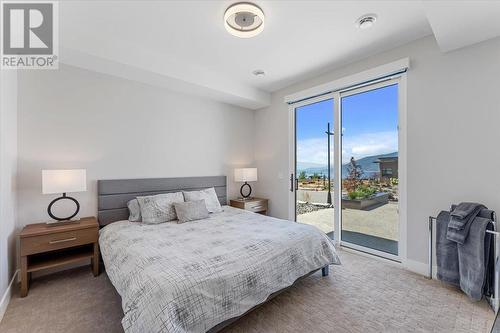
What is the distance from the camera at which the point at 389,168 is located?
307 centimetres

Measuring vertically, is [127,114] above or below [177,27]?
below

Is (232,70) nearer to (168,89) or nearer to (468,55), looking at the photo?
(168,89)

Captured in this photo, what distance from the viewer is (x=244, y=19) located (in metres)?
2.25

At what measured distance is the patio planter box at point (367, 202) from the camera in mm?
3166

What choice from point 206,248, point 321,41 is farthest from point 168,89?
point 206,248

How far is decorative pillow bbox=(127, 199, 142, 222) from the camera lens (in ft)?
9.77

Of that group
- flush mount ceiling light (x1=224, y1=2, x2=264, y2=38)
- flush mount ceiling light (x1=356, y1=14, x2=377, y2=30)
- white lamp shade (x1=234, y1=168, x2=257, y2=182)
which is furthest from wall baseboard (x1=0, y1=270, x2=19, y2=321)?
flush mount ceiling light (x1=356, y1=14, x2=377, y2=30)

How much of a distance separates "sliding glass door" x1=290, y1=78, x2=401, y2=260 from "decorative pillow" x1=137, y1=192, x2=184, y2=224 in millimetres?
2215

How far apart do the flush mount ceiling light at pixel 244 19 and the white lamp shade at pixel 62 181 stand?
2.33 metres

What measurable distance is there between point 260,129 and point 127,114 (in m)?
2.52

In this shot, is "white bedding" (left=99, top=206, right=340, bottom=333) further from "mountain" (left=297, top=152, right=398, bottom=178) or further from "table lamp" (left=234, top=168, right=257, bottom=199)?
"table lamp" (left=234, top=168, right=257, bottom=199)

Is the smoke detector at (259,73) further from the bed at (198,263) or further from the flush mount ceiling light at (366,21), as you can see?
the bed at (198,263)

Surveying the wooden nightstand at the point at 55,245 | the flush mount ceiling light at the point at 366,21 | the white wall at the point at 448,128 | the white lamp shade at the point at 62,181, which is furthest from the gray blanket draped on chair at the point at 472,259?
the white lamp shade at the point at 62,181

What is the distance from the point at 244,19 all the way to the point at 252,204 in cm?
Answer: 296
